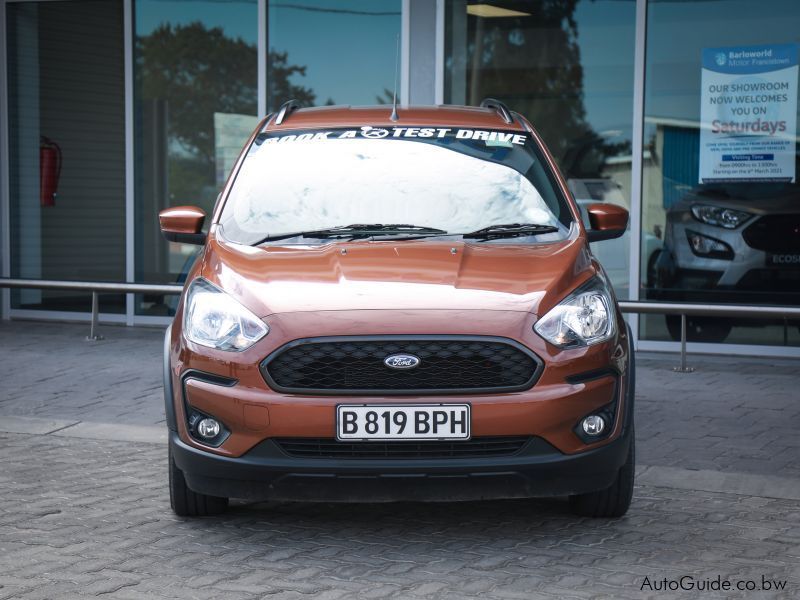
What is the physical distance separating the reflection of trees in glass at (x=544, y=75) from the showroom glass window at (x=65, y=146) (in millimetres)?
3885

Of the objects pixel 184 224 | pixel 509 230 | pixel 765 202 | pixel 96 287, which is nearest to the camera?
pixel 509 230

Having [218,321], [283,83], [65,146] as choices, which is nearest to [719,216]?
[283,83]

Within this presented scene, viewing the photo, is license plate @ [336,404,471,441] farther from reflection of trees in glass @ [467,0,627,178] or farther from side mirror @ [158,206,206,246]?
reflection of trees in glass @ [467,0,627,178]

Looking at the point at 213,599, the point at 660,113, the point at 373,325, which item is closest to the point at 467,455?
the point at 373,325

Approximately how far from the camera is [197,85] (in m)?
12.0

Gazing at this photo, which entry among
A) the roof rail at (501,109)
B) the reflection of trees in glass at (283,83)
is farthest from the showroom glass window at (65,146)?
the roof rail at (501,109)

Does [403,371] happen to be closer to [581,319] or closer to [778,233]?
[581,319]

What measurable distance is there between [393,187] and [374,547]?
1.71 metres

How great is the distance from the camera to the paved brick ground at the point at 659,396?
6348mm

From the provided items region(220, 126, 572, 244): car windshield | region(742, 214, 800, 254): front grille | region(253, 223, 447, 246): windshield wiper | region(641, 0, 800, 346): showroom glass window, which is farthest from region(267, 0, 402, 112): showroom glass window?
region(253, 223, 447, 246): windshield wiper

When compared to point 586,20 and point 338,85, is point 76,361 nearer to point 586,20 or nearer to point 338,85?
point 338,85

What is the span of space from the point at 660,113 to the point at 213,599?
7.55m

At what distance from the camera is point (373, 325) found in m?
4.30

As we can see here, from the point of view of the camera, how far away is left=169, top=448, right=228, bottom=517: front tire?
4.82 meters
